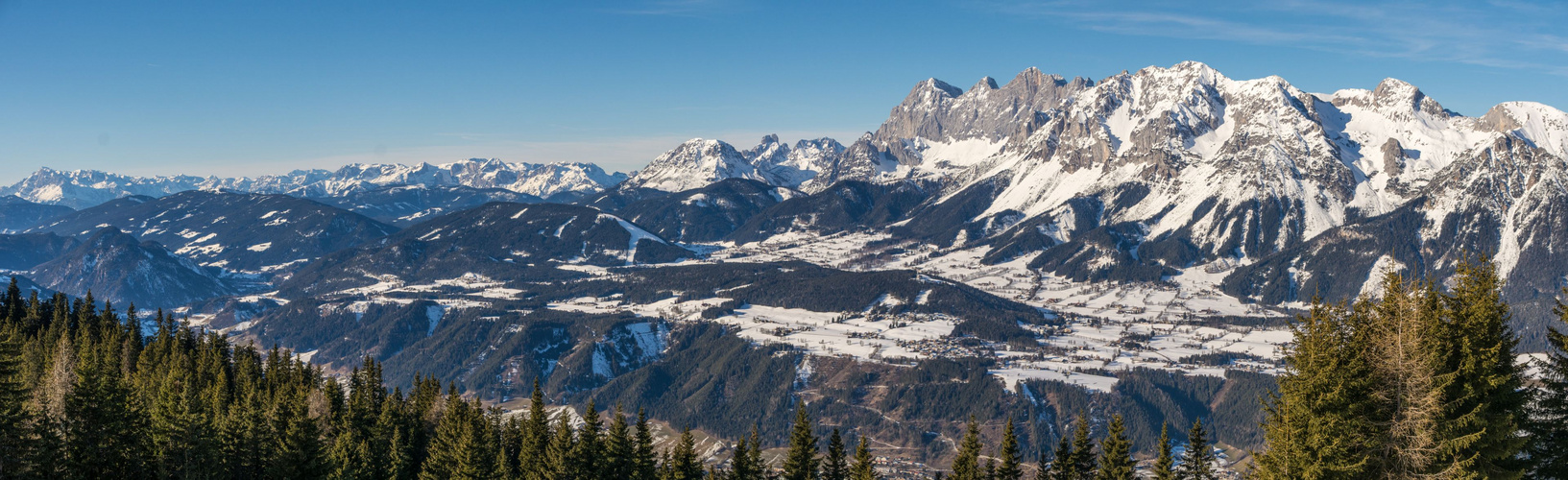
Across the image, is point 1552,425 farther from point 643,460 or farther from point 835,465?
point 643,460

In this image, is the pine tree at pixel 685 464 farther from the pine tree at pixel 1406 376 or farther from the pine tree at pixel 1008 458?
the pine tree at pixel 1406 376

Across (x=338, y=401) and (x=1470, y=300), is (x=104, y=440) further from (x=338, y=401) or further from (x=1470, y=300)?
(x=1470, y=300)

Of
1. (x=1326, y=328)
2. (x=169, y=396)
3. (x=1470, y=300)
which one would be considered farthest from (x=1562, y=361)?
(x=169, y=396)

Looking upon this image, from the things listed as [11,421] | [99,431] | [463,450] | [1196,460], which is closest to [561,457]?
[463,450]

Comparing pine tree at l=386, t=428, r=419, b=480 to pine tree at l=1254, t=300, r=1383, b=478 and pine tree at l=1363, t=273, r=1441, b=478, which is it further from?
pine tree at l=1363, t=273, r=1441, b=478

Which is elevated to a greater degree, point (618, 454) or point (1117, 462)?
point (1117, 462)

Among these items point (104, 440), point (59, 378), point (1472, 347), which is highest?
point (1472, 347)

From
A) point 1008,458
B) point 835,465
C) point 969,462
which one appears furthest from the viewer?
point 835,465
